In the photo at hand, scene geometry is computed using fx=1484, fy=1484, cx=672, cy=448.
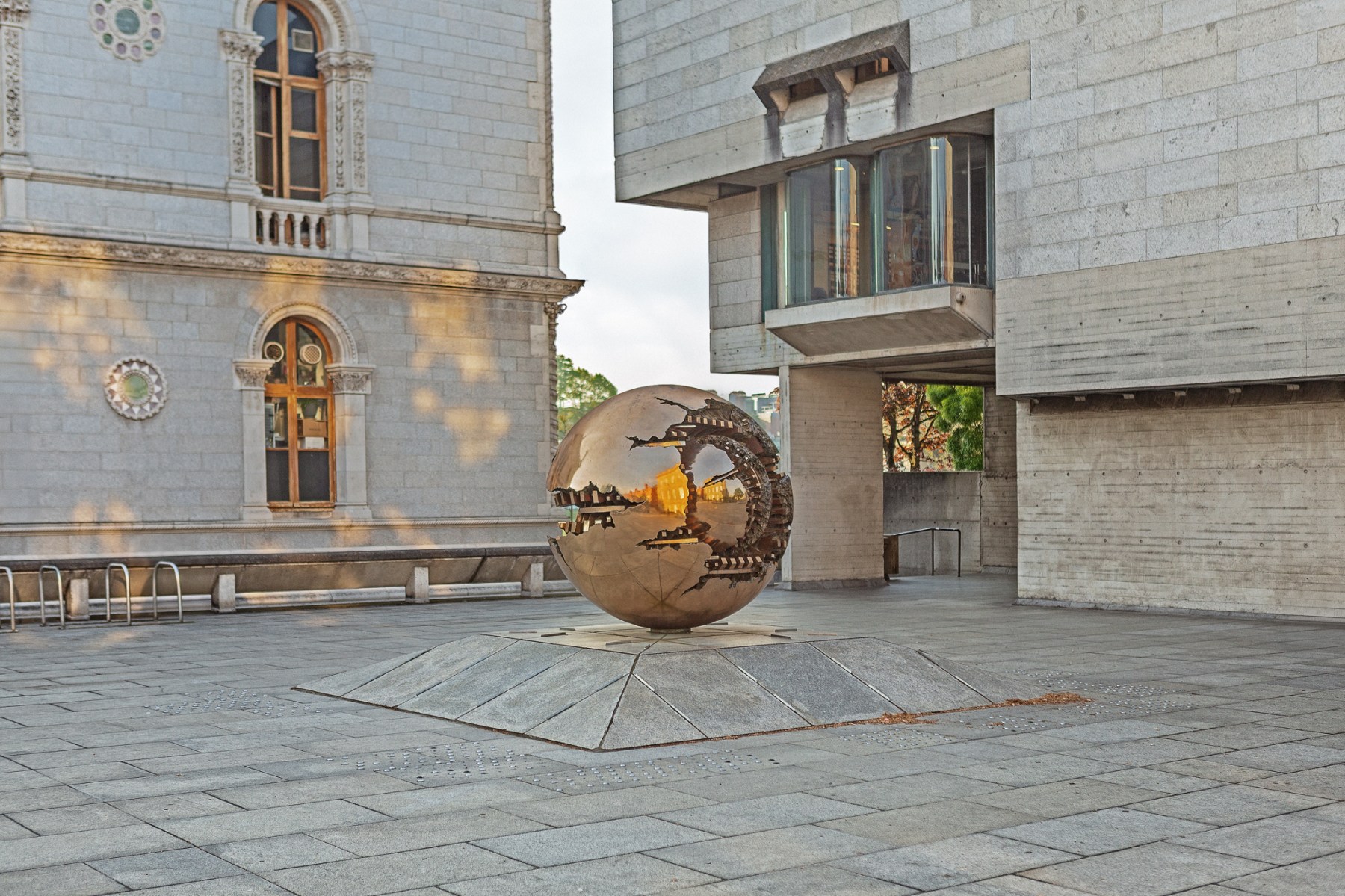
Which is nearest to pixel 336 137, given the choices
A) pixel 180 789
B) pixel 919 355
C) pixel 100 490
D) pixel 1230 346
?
pixel 100 490

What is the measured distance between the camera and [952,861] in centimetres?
680

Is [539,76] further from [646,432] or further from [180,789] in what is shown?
[180,789]

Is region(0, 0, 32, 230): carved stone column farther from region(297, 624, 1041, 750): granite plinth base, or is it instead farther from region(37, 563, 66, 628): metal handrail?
region(297, 624, 1041, 750): granite plinth base

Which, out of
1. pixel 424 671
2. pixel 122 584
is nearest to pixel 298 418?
pixel 122 584

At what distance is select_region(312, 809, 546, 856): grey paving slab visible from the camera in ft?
23.5

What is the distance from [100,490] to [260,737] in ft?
47.8

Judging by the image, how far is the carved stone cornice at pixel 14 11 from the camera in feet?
74.8

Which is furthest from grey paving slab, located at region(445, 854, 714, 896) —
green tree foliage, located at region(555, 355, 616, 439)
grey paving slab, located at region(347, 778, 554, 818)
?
green tree foliage, located at region(555, 355, 616, 439)

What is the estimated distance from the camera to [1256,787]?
842cm

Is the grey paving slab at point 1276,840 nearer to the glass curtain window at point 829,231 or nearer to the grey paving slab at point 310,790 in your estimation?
the grey paving slab at point 310,790

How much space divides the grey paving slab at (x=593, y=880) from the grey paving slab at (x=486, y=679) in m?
4.63

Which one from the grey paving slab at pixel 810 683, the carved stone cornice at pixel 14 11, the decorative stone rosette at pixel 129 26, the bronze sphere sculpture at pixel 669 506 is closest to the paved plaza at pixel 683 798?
the grey paving slab at pixel 810 683

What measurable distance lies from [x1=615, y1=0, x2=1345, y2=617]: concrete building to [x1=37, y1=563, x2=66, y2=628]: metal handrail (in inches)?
472

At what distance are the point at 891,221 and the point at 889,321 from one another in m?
1.62
